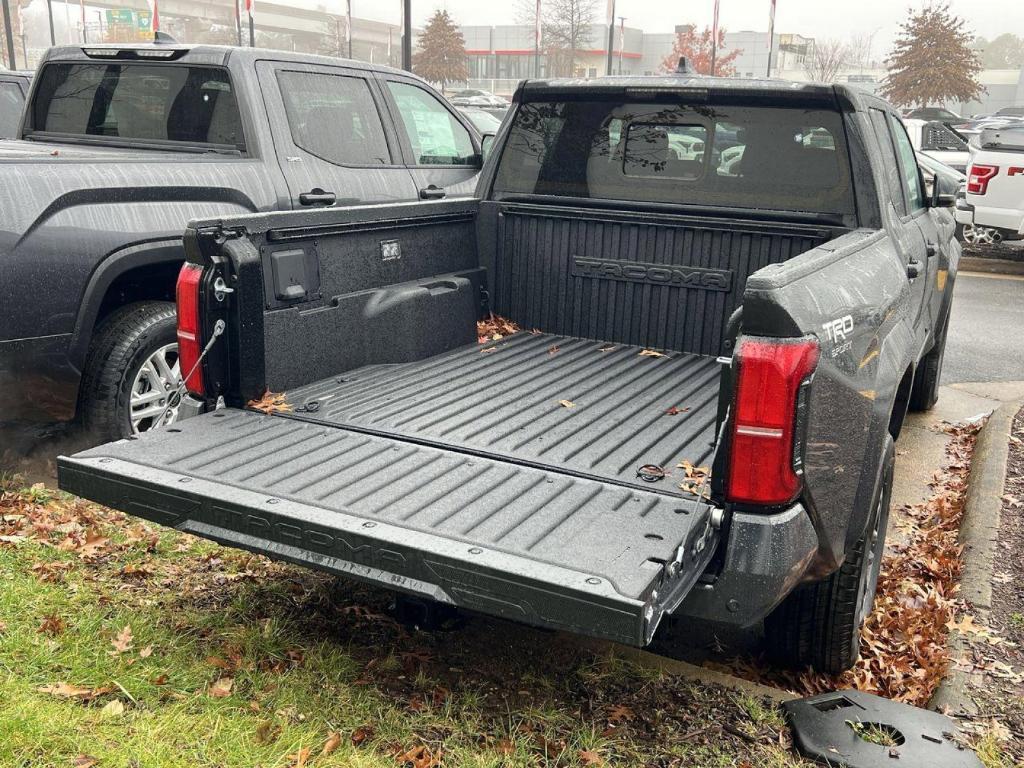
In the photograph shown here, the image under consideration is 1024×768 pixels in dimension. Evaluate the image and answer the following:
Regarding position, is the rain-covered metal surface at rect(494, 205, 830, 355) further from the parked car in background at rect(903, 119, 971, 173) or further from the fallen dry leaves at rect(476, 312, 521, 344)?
the parked car in background at rect(903, 119, 971, 173)

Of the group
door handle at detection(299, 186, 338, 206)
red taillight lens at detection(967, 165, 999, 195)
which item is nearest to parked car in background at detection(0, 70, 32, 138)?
door handle at detection(299, 186, 338, 206)

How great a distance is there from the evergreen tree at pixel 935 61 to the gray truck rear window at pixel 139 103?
154 feet

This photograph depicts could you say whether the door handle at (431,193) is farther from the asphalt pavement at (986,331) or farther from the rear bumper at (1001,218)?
the rear bumper at (1001,218)

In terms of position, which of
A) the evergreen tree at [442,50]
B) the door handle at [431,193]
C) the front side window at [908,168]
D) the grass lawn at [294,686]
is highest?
the evergreen tree at [442,50]

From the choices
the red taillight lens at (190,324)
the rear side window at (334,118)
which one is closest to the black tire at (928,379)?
the rear side window at (334,118)

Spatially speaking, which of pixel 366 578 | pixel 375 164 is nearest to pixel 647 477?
pixel 366 578

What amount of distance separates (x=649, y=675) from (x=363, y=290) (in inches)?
77.4

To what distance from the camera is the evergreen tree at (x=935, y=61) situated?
1785 inches

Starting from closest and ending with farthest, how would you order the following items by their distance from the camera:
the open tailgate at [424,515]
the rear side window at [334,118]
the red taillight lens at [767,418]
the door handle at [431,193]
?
1. the open tailgate at [424,515]
2. the red taillight lens at [767,418]
3. the rear side window at [334,118]
4. the door handle at [431,193]

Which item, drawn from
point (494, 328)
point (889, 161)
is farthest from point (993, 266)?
point (494, 328)

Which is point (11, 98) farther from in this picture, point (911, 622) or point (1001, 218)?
point (1001, 218)

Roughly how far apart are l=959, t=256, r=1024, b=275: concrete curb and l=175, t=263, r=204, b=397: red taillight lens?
12.0m

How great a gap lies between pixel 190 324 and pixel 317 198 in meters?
2.25

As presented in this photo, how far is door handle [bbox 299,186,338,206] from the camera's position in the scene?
5.62 m
